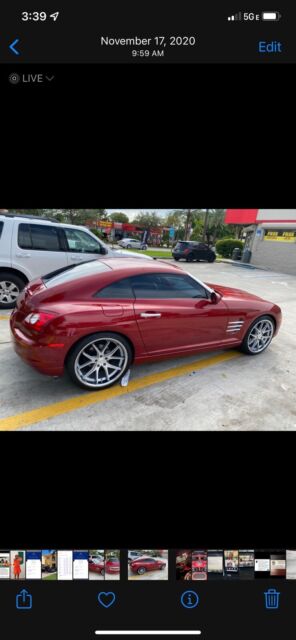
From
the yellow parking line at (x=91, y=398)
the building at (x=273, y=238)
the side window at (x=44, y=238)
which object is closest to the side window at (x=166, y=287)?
the yellow parking line at (x=91, y=398)

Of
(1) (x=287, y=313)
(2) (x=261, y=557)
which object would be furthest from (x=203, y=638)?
(1) (x=287, y=313)

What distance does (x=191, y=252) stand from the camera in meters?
15.1

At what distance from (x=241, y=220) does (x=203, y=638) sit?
18307mm

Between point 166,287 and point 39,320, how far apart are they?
1.39 metres

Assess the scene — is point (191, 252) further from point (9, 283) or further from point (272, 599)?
point (272, 599)

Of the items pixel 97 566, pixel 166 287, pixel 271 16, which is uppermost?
pixel 271 16

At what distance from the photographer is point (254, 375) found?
315cm

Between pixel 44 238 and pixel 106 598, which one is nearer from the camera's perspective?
pixel 106 598

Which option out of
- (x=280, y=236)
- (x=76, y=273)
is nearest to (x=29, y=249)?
(x=76, y=273)

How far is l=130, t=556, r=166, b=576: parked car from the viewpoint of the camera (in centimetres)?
113

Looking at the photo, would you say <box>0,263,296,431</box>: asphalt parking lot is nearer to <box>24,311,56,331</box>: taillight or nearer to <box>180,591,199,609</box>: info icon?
<box>24,311,56,331</box>: taillight

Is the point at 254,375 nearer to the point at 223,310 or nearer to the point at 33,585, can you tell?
the point at 223,310

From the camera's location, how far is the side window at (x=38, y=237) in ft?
15.2

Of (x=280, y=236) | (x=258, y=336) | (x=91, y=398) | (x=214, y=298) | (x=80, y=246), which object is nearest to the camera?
(x=91, y=398)
